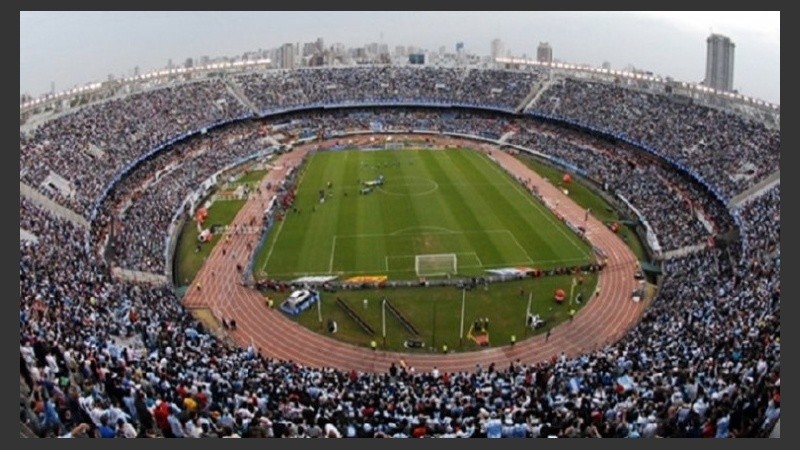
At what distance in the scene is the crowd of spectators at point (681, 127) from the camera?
46.9m

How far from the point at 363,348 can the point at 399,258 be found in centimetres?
1000

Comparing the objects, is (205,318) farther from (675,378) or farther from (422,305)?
(675,378)

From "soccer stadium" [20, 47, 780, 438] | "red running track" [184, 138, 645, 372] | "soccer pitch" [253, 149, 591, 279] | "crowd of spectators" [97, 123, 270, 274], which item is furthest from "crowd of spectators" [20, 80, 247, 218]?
"soccer pitch" [253, 149, 591, 279]

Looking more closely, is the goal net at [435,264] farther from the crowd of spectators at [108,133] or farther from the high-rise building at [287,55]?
the high-rise building at [287,55]

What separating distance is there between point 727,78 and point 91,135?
5874 centimetres

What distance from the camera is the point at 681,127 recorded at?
189ft

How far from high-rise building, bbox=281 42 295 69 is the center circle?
123ft

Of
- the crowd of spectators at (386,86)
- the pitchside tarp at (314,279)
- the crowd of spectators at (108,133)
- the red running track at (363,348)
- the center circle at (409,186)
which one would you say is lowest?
the red running track at (363,348)

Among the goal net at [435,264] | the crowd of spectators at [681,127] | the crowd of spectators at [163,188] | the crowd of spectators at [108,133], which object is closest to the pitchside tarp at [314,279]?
the goal net at [435,264]

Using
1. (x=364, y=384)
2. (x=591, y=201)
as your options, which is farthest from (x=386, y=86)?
(x=364, y=384)

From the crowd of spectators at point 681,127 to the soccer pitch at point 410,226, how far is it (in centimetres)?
1163

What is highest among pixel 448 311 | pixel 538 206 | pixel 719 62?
pixel 719 62

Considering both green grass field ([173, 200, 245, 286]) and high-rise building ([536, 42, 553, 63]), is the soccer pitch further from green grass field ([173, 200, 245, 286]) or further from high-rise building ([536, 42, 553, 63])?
high-rise building ([536, 42, 553, 63])

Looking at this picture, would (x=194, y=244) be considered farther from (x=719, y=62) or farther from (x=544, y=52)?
(x=544, y=52)
